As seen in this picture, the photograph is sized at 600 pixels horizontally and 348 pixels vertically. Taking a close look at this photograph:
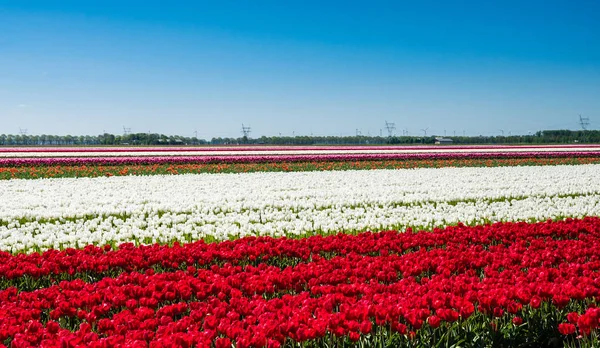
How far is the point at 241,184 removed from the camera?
18.6 m

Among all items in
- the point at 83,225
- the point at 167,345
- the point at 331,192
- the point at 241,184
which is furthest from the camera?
the point at 241,184

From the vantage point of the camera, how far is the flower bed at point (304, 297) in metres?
3.73

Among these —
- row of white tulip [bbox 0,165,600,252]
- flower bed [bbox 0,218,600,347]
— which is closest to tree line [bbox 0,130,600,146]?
row of white tulip [bbox 0,165,600,252]

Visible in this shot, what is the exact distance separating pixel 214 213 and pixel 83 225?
2.95 meters

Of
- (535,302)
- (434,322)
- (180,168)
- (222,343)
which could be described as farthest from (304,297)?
(180,168)

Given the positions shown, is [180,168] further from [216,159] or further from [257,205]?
[257,205]

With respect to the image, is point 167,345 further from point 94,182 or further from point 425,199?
point 94,182

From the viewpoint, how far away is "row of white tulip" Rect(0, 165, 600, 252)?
9.42 m

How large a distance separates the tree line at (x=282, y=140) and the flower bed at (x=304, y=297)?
92666 millimetres

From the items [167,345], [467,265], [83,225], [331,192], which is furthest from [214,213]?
[167,345]

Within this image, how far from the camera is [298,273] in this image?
5453mm

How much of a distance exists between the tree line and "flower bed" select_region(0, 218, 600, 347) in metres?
92.7

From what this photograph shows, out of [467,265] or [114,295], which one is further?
[467,265]

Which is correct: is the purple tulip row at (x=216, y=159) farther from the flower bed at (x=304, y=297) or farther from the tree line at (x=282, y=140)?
the tree line at (x=282, y=140)
